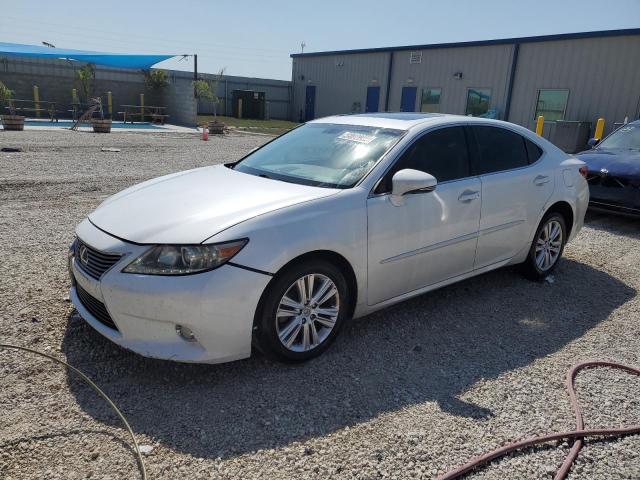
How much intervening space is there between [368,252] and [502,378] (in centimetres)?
118

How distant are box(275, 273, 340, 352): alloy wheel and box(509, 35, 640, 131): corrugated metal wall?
62.9 feet

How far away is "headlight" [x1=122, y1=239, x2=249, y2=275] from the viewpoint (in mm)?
2818

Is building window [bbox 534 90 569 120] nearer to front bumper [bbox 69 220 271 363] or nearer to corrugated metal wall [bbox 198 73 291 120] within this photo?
corrugated metal wall [bbox 198 73 291 120]

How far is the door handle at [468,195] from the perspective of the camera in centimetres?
399

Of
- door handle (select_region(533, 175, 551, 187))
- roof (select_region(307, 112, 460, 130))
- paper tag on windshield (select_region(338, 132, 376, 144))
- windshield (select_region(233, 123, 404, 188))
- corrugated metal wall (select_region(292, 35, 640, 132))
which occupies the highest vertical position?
corrugated metal wall (select_region(292, 35, 640, 132))

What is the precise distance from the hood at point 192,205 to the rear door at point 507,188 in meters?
1.59

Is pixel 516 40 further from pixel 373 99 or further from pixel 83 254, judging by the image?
pixel 83 254

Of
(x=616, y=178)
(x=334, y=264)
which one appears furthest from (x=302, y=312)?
(x=616, y=178)

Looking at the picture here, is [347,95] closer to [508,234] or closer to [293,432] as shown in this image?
[508,234]

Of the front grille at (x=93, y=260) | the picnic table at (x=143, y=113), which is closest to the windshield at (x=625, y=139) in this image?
the front grille at (x=93, y=260)

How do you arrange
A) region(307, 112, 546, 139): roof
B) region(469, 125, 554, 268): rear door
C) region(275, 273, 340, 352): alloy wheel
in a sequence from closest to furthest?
1. region(275, 273, 340, 352): alloy wheel
2. region(307, 112, 546, 139): roof
3. region(469, 125, 554, 268): rear door

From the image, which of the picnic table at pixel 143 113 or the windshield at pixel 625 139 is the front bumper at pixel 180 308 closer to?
the windshield at pixel 625 139

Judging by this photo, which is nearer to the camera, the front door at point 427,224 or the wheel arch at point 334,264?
the wheel arch at point 334,264

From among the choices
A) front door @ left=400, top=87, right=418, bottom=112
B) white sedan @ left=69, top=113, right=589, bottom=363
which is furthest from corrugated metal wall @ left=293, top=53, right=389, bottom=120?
white sedan @ left=69, top=113, right=589, bottom=363
